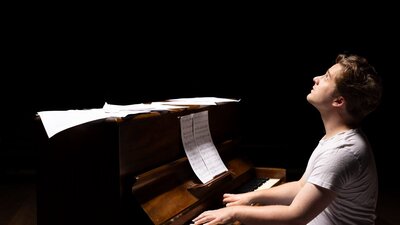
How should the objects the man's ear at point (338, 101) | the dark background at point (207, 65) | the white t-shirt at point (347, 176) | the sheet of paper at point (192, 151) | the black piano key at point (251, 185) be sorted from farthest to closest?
the dark background at point (207, 65)
the black piano key at point (251, 185)
the sheet of paper at point (192, 151)
the man's ear at point (338, 101)
the white t-shirt at point (347, 176)

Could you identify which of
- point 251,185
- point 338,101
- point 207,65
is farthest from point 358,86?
point 207,65

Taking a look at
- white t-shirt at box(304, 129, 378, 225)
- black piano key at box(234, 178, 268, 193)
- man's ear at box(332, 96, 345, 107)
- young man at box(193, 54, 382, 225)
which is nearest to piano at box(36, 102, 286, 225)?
young man at box(193, 54, 382, 225)

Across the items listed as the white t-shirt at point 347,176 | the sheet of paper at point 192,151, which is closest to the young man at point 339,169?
the white t-shirt at point 347,176

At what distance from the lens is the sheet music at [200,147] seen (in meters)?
2.35

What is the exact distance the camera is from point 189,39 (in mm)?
5344

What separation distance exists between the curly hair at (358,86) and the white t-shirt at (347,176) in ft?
0.35

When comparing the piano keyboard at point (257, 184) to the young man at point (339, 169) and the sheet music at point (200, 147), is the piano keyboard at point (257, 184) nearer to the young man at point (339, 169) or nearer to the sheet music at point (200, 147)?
the sheet music at point (200, 147)

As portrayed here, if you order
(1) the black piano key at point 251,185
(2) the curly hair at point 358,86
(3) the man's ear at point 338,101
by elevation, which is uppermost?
(2) the curly hair at point 358,86

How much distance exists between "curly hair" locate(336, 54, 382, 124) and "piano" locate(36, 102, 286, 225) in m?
0.82

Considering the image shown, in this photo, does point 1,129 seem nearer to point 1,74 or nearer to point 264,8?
point 1,74

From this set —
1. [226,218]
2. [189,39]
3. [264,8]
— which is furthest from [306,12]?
[226,218]

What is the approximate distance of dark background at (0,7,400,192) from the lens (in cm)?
512

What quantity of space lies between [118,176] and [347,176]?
90 cm

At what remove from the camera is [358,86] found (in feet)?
5.89
